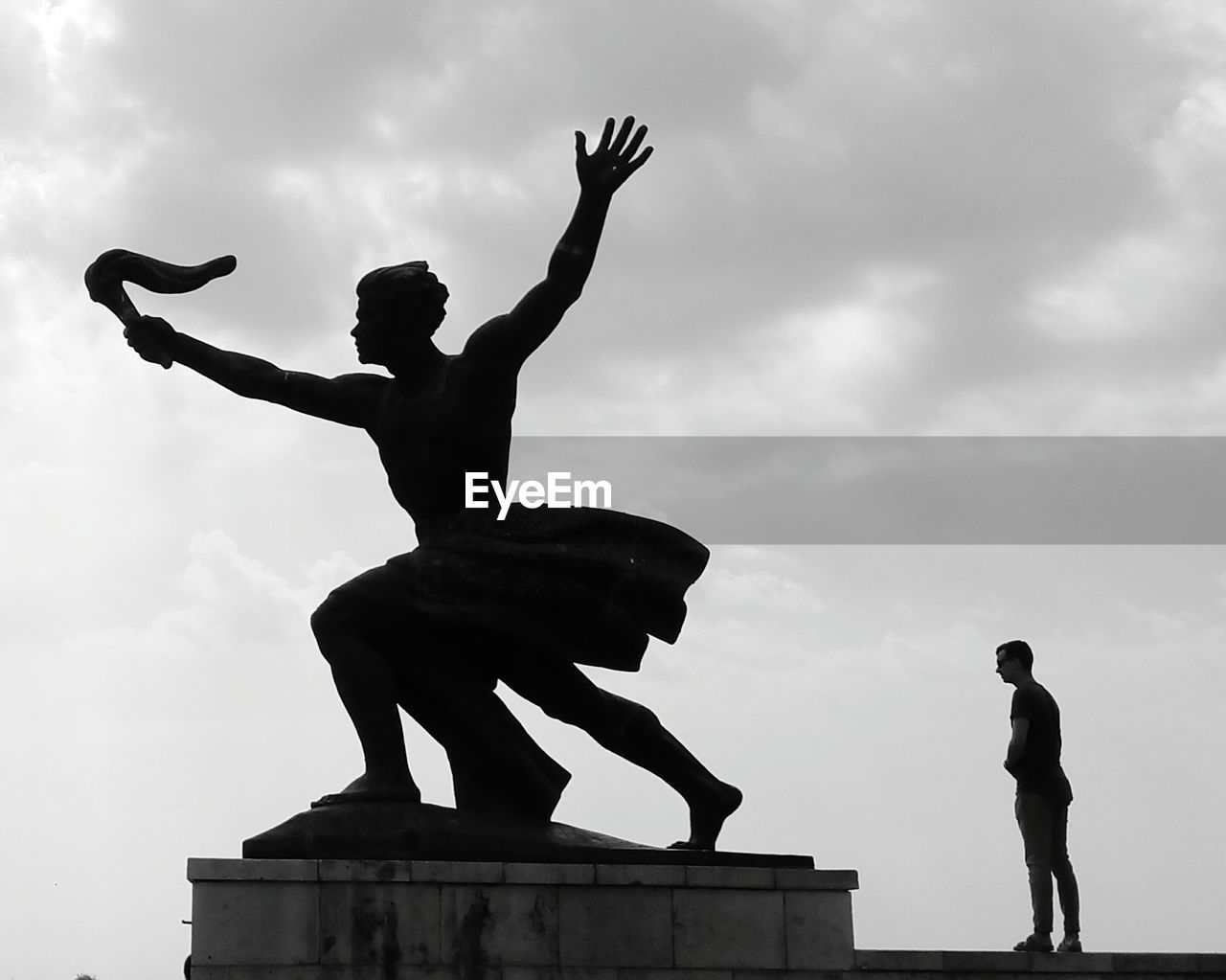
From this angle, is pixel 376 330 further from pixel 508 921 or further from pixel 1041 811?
pixel 1041 811

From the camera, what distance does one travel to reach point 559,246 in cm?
901

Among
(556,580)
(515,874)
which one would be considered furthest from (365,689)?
(515,874)

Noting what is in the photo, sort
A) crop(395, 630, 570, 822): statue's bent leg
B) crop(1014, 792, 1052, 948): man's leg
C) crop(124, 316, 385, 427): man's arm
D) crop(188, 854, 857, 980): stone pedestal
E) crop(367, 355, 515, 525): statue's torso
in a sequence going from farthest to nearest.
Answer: crop(1014, 792, 1052, 948): man's leg → crop(124, 316, 385, 427): man's arm → crop(367, 355, 515, 525): statue's torso → crop(395, 630, 570, 822): statue's bent leg → crop(188, 854, 857, 980): stone pedestal

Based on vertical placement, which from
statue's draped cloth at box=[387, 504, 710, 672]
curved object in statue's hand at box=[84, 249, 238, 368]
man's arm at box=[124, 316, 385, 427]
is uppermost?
curved object in statue's hand at box=[84, 249, 238, 368]

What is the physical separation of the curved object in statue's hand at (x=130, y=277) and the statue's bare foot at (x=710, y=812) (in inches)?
151

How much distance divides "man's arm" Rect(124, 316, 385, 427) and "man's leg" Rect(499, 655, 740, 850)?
1734mm

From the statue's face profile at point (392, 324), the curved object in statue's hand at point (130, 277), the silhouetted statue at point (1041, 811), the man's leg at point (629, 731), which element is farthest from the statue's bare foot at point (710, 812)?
the curved object in statue's hand at point (130, 277)

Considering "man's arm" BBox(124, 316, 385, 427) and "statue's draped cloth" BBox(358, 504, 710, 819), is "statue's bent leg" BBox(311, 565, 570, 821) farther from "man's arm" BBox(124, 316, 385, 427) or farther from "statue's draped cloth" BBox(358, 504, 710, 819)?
"man's arm" BBox(124, 316, 385, 427)

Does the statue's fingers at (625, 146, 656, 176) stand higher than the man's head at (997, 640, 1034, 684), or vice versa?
the statue's fingers at (625, 146, 656, 176)

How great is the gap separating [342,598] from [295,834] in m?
1.23

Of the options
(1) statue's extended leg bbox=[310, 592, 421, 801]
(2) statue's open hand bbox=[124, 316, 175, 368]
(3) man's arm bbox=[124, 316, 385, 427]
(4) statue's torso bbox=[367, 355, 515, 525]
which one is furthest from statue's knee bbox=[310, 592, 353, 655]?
(2) statue's open hand bbox=[124, 316, 175, 368]

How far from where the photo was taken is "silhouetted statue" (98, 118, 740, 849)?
8.89 m

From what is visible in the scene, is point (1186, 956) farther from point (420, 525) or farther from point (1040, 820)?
point (420, 525)

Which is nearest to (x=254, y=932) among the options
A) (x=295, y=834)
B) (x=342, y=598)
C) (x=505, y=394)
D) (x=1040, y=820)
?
(x=295, y=834)
